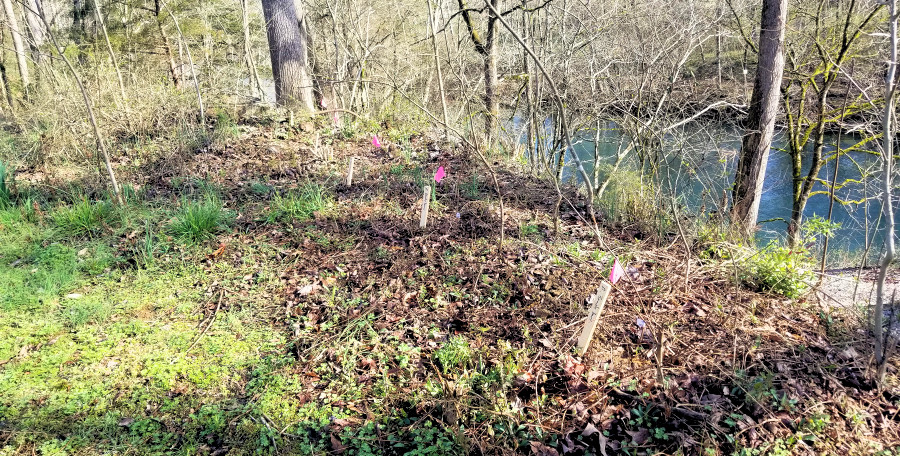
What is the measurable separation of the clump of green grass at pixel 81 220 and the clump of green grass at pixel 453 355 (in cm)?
350

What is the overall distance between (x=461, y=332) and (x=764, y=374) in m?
1.71

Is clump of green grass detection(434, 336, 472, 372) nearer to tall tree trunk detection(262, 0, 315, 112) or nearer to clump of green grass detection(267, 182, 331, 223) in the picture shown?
clump of green grass detection(267, 182, 331, 223)

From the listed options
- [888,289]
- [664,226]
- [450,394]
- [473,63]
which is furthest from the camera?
[473,63]

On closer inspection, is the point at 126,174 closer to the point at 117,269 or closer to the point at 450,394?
the point at 117,269

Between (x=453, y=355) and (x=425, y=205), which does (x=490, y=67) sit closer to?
(x=425, y=205)

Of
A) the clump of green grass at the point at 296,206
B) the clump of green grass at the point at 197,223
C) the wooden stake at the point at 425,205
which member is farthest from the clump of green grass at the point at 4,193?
the wooden stake at the point at 425,205

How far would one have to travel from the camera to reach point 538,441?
2256 mm

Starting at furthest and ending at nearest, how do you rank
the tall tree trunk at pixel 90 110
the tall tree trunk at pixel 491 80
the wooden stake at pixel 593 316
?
the tall tree trunk at pixel 491 80, the tall tree trunk at pixel 90 110, the wooden stake at pixel 593 316

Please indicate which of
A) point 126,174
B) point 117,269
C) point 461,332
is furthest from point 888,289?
point 126,174

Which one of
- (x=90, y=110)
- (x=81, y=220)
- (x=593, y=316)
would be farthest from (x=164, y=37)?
(x=593, y=316)

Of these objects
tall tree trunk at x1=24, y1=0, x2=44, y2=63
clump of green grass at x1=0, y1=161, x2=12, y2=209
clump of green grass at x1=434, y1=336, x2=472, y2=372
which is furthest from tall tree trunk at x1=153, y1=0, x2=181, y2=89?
clump of green grass at x1=434, y1=336, x2=472, y2=372

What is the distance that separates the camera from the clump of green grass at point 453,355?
278 centimetres

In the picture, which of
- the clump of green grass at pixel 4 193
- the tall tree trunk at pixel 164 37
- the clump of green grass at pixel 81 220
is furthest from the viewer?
the tall tree trunk at pixel 164 37

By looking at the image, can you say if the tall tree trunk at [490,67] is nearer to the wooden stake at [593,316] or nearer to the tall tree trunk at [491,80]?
the tall tree trunk at [491,80]
